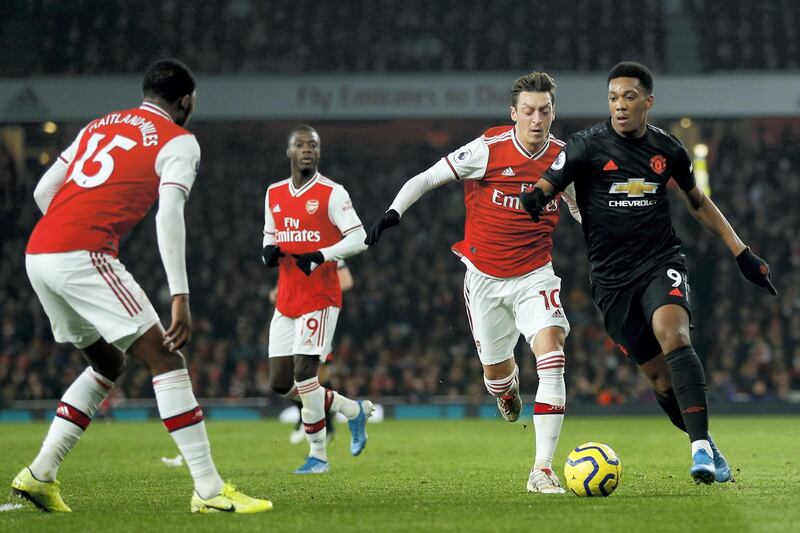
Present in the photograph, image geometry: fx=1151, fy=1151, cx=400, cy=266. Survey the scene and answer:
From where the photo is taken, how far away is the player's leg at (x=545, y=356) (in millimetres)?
7297

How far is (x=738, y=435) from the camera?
14.8 m

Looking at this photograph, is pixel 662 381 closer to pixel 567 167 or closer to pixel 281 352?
pixel 567 167

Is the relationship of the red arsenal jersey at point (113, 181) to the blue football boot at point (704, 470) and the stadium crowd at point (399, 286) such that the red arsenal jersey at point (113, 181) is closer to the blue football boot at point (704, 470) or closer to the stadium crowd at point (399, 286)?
the blue football boot at point (704, 470)

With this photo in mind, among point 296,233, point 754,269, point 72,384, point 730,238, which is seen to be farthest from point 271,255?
point 754,269

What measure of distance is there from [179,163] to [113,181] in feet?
1.38

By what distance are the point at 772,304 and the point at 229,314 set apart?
11887mm

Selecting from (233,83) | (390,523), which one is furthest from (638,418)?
(390,523)

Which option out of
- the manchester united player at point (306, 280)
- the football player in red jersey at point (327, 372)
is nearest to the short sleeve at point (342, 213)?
the manchester united player at point (306, 280)

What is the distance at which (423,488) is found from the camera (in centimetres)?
765

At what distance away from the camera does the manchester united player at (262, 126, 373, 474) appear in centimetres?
962

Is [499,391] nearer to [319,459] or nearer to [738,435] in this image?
[319,459]

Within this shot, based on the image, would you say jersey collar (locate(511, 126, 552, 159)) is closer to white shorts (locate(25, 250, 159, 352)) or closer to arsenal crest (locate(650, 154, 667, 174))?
arsenal crest (locate(650, 154, 667, 174))

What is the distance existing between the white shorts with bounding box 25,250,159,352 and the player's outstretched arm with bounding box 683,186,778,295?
11.7ft

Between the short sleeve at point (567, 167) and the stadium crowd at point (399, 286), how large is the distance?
14.6 meters
